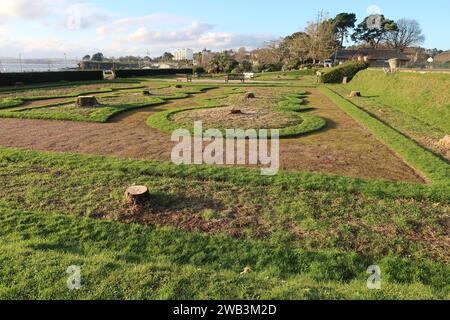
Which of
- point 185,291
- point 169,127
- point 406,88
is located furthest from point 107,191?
point 406,88

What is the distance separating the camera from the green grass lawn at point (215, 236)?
3.58 metres

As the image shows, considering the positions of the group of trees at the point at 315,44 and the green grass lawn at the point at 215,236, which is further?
the group of trees at the point at 315,44

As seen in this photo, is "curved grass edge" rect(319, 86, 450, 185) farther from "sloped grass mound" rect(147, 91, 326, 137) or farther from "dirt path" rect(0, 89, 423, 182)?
"sloped grass mound" rect(147, 91, 326, 137)

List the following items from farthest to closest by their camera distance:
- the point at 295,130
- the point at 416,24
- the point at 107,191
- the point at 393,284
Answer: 1. the point at 416,24
2. the point at 295,130
3. the point at 107,191
4. the point at 393,284

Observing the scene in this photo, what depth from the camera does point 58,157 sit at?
8320 mm

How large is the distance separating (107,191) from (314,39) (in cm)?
6196

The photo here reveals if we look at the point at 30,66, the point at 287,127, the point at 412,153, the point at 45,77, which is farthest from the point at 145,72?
the point at 412,153

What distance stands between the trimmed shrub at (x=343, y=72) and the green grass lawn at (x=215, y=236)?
28641 mm

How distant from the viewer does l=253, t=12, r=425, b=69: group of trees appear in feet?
203

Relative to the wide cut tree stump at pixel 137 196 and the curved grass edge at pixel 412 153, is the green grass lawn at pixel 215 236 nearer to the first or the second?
the wide cut tree stump at pixel 137 196

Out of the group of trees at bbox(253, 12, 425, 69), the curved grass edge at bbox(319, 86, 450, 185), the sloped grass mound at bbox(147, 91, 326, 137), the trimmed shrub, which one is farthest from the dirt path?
the group of trees at bbox(253, 12, 425, 69)

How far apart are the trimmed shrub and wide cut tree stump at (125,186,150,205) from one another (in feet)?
101

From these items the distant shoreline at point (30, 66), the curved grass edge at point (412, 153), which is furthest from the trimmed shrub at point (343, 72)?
the distant shoreline at point (30, 66)
